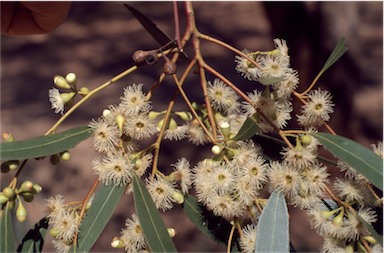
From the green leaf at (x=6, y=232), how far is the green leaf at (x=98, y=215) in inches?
4.0

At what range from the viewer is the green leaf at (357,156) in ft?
2.38

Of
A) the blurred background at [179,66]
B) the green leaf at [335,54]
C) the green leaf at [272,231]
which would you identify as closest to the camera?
the green leaf at [272,231]

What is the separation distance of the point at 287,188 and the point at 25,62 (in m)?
3.95

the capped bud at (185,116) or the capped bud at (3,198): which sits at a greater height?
the capped bud at (185,116)

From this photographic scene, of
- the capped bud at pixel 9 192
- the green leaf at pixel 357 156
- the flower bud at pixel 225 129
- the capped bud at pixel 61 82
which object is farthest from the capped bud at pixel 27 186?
the green leaf at pixel 357 156

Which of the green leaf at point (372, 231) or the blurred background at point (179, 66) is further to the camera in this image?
the blurred background at point (179, 66)

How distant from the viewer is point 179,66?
372 cm

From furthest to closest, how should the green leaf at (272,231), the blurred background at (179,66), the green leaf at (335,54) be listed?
the blurred background at (179,66), the green leaf at (335,54), the green leaf at (272,231)

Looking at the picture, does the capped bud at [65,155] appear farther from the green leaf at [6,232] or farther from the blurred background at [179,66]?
the blurred background at [179,66]

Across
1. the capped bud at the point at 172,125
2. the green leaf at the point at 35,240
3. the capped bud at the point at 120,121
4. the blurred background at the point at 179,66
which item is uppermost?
the capped bud at the point at 120,121

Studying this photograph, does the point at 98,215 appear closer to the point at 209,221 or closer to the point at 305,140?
the point at 209,221

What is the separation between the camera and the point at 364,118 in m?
3.33

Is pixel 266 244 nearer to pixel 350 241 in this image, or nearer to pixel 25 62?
pixel 350 241

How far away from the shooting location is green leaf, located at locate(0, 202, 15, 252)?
0.79 metres
